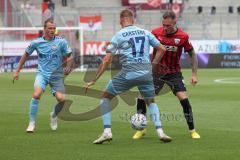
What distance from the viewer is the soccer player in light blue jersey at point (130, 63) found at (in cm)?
1212

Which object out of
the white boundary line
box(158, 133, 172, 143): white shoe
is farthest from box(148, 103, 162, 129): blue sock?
the white boundary line

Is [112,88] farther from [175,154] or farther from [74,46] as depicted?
[74,46]

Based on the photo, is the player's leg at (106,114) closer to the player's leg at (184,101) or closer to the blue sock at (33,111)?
the player's leg at (184,101)

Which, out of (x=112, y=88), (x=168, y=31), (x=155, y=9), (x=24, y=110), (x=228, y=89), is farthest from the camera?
(x=155, y=9)

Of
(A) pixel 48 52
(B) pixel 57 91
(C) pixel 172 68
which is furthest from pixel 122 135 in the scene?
(A) pixel 48 52

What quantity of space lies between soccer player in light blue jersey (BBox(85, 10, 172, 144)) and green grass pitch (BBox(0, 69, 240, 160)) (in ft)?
1.66

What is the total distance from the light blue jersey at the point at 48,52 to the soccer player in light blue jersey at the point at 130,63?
9.06 feet

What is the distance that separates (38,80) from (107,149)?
363cm

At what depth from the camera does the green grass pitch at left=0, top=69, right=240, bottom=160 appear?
11.1m

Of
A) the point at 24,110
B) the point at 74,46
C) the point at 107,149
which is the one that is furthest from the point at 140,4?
the point at 107,149

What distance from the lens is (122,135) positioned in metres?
13.8

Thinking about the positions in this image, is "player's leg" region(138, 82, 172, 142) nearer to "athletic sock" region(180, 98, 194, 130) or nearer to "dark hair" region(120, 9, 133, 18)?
"athletic sock" region(180, 98, 194, 130)

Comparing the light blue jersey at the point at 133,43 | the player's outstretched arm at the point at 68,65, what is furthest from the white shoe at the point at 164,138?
the player's outstretched arm at the point at 68,65

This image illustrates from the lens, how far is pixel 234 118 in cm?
1683
